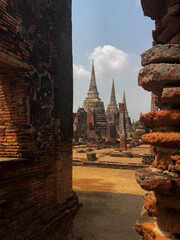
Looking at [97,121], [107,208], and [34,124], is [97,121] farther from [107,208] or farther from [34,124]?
[34,124]

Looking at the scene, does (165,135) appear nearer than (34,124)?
Yes

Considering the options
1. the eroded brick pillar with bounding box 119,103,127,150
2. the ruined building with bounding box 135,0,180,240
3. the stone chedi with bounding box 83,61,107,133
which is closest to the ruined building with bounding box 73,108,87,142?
the stone chedi with bounding box 83,61,107,133

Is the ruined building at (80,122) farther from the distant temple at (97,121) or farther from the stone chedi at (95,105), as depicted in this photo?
the stone chedi at (95,105)

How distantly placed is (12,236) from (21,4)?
13.1 ft

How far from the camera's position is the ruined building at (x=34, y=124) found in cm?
349

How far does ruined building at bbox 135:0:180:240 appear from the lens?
1.88 meters

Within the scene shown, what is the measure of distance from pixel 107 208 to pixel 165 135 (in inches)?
204

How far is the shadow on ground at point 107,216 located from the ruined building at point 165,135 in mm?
3066

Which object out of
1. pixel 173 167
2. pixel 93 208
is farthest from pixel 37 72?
pixel 93 208

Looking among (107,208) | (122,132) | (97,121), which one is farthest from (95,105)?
(107,208)

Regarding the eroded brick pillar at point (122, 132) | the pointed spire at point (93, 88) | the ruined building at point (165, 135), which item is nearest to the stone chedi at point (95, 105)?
the pointed spire at point (93, 88)

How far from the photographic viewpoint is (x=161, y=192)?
1.89m

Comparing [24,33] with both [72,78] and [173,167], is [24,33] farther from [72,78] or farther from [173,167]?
[173,167]

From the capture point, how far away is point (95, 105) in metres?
49.5
